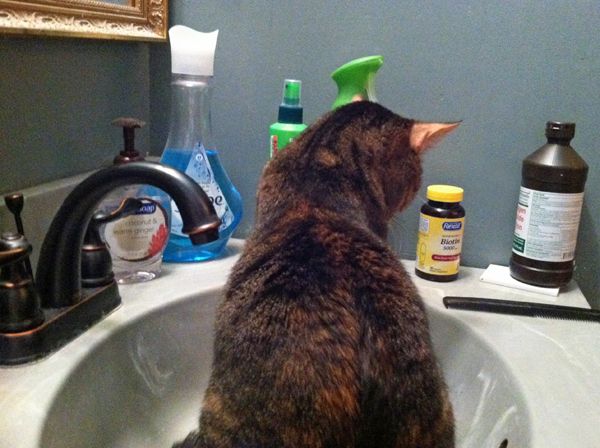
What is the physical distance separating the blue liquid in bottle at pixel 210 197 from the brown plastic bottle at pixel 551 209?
41 centimetres

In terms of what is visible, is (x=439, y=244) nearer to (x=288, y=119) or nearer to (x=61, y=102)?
(x=288, y=119)

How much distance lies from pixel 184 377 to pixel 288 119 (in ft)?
1.25

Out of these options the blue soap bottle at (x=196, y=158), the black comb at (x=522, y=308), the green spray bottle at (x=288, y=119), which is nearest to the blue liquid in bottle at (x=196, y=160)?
the blue soap bottle at (x=196, y=158)

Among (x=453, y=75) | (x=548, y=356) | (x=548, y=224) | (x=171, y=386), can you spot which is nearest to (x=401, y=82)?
(x=453, y=75)

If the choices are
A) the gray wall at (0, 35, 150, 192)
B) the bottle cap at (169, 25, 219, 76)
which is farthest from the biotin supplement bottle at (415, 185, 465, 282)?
the gray wall at (0, 35, 150, 192)

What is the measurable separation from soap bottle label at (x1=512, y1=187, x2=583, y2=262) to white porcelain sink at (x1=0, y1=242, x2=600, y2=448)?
0.07m

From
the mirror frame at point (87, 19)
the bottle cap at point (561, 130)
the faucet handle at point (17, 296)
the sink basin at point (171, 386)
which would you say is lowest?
the sink basin at point (171, 386)

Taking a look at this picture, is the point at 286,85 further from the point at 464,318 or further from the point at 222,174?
the point at 464,318

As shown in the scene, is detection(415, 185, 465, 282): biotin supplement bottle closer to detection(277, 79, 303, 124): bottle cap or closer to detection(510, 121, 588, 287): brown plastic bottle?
detection(510, 121, 588, 287): brown plastic bottle

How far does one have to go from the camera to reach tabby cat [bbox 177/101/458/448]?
0.45m

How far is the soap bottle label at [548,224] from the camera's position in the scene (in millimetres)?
732

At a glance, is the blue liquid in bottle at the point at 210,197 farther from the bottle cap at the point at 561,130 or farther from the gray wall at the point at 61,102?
the bottle cap at the point at 561,130

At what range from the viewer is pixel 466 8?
78 cm

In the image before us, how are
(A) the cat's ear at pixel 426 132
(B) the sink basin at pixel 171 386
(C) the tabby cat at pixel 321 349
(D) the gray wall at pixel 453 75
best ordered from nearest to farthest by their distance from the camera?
1. (C) the tabby cat at pixel 321 349
2. (B) the sink basin at pixel 171 386
3. (A) the cat's ear at pixel 426 132
4. (D) the gray wall at pixel 453 75
